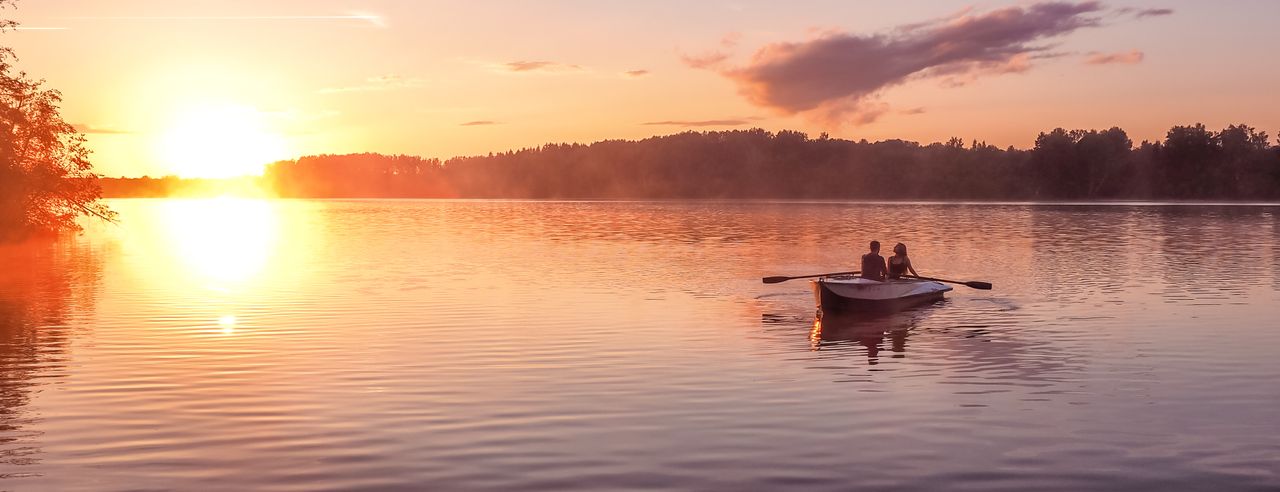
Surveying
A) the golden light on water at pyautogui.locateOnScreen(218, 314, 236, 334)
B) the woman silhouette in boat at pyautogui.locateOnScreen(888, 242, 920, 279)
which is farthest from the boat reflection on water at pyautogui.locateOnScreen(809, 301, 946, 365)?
the golden light on water at pyautogui.locateOnScreen(218, 314, 236, 334)

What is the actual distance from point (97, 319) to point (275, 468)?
2022 cm

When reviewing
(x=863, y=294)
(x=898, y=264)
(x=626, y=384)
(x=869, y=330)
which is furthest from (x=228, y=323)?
(x=898, y=264)

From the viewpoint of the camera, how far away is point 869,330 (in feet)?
95.1

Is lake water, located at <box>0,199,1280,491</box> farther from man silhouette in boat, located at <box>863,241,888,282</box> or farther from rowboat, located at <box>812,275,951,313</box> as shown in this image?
man silhouette in boat, located at <box>863,241,888,282</box>

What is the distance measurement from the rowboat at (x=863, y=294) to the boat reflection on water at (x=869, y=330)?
24 centimetres

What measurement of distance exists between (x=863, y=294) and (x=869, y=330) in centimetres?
355

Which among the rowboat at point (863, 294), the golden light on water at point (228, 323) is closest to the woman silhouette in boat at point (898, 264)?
the rowboat at point (863, 294)

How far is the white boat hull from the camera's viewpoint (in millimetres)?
32031

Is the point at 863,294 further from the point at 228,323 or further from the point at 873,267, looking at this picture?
the point at 228,323

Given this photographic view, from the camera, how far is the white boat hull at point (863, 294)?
105ft

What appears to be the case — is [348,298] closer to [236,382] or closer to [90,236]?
[236,382]

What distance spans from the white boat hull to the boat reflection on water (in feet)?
0.80

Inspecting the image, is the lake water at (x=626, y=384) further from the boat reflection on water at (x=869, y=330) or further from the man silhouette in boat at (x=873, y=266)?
the man silhouette in boat at (x=873, y=266)

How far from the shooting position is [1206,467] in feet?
46.1
